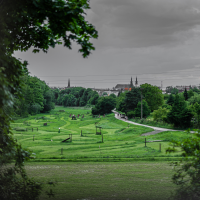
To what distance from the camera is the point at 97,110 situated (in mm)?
85750

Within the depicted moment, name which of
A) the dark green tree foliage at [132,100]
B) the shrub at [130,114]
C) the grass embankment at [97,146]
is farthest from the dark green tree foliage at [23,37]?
the dark green tree foliage at [132,100]

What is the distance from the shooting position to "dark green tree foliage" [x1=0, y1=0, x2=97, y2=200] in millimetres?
4957

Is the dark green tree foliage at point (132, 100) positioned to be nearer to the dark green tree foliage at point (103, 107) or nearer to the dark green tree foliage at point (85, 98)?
the dark green tree foliage at point (103, 107)

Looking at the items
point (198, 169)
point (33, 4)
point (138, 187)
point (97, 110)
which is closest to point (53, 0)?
point (33, 4)

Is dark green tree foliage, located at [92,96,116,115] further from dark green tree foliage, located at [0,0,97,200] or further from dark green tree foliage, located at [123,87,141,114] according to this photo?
dark green tree foliage, located at [0,0,97,200]

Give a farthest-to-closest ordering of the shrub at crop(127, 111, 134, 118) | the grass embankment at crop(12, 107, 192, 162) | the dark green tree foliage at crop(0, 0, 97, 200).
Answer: the shrub at crop(127, 111, 134, 118), the grass embankment at crop(12, 107, 192, 162), the dark green tree foliage at crop(0, 0, 97, 200)

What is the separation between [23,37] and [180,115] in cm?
3328

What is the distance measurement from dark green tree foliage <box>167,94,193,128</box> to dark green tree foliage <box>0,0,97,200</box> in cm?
3282

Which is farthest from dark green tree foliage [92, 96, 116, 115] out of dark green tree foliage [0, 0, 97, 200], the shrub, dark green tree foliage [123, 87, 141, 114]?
dark green tree foliage [0, 0, 97, 200]

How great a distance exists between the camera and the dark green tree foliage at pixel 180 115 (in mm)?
35134

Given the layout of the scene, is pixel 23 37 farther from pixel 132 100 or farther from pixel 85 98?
pixel 85 98

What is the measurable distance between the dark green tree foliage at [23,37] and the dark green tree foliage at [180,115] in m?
32.8

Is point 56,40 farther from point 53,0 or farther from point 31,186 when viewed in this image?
point 31,186

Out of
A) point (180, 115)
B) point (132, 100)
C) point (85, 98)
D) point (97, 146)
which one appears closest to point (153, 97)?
point (132, 100)
